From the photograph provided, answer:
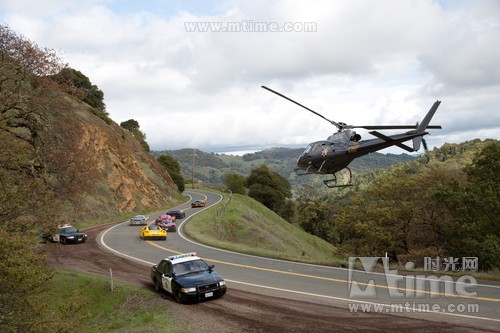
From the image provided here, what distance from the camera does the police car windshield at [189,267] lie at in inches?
615

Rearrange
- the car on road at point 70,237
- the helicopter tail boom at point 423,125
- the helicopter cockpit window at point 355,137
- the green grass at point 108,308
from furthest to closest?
the car on road at point 70,237, the helicopter cockpit window at point 355,137, the helicopter tail boom at point 423,125, the green grass at point 108,308

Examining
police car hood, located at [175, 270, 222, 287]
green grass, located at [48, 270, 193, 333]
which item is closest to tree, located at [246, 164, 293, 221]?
green grass, located at [48, 270, 193, 333]

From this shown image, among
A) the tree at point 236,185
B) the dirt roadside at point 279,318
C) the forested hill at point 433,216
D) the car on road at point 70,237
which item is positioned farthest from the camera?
the tree at point 236,185

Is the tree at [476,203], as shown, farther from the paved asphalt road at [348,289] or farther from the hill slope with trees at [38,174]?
the hill slope with trees at [38,174]

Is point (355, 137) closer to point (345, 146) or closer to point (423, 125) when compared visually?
point (345, 146)

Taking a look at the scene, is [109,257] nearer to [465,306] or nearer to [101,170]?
[465,306]

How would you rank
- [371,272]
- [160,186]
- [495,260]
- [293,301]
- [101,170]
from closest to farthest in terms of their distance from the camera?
[293,301], [371,272], [495,260], [101,170], [160,186]

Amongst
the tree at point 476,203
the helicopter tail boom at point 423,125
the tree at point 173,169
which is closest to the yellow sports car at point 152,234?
the tree at point 476,203

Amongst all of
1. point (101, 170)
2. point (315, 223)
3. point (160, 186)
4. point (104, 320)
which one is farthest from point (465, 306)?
point (315, 223)

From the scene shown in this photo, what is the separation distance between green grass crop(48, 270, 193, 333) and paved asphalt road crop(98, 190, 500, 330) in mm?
3737

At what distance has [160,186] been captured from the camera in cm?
7162

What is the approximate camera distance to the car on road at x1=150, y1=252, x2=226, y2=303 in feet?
47.7

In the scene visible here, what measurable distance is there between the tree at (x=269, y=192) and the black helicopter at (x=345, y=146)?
74.9 metres

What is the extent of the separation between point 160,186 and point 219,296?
5871cm
